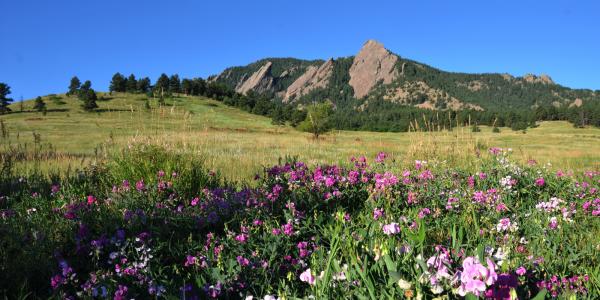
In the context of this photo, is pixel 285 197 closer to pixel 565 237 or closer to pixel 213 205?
pixel 213 205

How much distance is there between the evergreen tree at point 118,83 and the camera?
328ft

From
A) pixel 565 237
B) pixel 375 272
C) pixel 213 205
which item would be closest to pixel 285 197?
pixel 213 205

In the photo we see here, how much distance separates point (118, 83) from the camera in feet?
328

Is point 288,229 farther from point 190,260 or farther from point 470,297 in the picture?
point 470,297

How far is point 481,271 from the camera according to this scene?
1305 millimetres

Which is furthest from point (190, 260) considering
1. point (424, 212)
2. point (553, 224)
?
point (553, 224)

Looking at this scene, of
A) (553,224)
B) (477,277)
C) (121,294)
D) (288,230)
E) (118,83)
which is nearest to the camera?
(477,277)

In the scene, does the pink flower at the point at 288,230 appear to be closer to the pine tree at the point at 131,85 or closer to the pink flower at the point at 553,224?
the pink flower at the point at 553,224

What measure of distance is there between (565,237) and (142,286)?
3360 mm

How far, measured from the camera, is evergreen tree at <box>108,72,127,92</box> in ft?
328

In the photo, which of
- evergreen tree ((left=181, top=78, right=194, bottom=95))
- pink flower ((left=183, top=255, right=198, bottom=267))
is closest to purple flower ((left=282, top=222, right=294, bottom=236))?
pink flower ((left=183, top=255, right=198, bottom=267))

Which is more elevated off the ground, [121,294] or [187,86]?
[187,86]

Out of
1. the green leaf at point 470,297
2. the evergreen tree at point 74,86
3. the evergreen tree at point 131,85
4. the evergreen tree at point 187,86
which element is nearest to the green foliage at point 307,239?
the green leaf at point 470,297

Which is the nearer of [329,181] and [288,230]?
[288,230]
